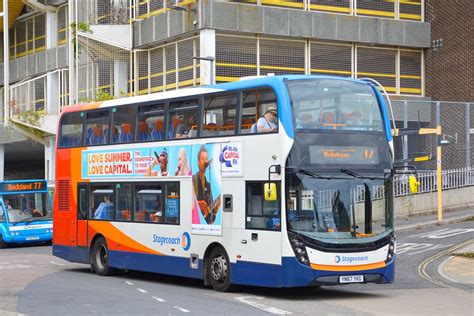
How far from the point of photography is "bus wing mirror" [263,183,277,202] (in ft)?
51.0

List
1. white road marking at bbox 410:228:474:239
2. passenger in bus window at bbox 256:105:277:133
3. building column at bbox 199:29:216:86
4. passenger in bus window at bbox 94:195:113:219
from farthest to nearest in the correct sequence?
1. building column at bbox 199:29:216:86
2. white road marking at bbox 410:228:474:239
3. passenger in bus window at bbox 94:195:113:219
4. passenger in bus window at bbox 256:105:277:133

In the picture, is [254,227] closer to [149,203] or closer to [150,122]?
[149,203]

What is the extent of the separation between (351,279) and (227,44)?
20.4 m

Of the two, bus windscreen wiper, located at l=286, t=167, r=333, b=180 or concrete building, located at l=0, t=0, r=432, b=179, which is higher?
concrete building, located at l=0, t=0, r=432, b=179

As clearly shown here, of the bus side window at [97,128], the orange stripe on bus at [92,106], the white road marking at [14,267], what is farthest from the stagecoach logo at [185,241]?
the white road marking at [14,267]

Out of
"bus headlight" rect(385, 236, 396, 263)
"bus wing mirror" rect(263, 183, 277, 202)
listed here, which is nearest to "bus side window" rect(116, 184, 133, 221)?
"bus wing mirror" rect(263, 183, 277, 202)

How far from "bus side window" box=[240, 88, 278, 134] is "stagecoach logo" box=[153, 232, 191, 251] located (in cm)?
265

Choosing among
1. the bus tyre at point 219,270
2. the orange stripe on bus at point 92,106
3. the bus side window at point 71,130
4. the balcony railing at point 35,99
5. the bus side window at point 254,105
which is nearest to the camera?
the bus side window at point 254,105

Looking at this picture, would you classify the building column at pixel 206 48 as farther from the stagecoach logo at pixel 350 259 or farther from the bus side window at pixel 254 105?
the stagecoach logo at pixel 350 259

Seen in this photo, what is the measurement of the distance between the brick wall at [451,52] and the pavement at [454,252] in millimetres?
6516

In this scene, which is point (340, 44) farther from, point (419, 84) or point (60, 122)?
point (60, 122)

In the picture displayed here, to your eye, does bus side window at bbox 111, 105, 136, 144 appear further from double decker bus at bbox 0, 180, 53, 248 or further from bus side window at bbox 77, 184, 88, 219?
double decker bus at bbox 0, 180, 53, 248

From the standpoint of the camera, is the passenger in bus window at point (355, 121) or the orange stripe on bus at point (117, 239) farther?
the orange stripe on bus at point (117, 239)

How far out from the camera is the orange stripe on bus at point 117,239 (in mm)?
19469
